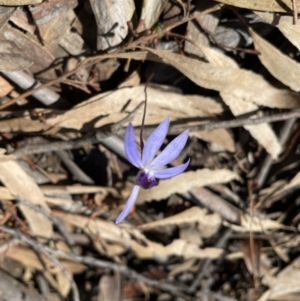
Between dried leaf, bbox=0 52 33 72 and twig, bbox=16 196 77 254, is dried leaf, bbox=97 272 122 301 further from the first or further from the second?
dried leaf, bbox=0 52 33 72

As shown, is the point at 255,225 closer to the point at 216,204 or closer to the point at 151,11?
the point at 216,204

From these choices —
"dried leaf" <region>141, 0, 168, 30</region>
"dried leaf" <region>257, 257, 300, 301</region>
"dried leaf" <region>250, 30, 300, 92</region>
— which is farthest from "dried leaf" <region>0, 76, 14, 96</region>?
"dried leaf" <region>257, 257, 300, 301</region>

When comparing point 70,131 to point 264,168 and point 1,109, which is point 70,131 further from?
point 264,168

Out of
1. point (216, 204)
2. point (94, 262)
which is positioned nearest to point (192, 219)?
point (216, 204)

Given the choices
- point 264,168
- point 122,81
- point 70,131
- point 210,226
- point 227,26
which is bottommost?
point 210,226

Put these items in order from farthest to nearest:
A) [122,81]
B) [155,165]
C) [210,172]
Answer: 1. [210,172]
2. [122,81]
3. [155,165]

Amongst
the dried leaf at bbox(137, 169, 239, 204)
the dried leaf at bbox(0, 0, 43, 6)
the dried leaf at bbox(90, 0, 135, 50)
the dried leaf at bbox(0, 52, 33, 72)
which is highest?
the dried leaf at bbox(0, 0, 43, 6)

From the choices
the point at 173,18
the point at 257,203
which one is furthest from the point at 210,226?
the point at 173,18

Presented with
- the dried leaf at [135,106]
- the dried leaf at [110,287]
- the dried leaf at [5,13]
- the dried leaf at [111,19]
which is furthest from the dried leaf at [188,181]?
the dried leaf at [5,13]
